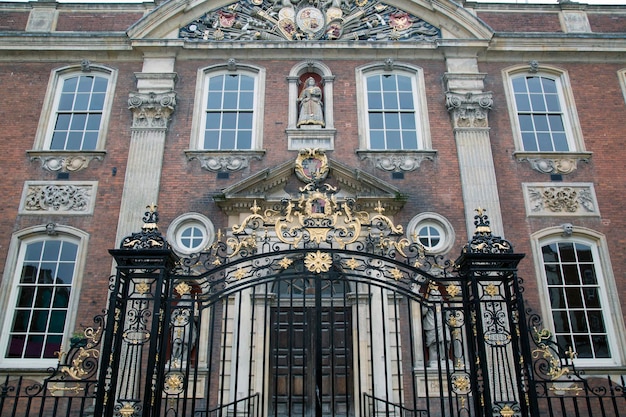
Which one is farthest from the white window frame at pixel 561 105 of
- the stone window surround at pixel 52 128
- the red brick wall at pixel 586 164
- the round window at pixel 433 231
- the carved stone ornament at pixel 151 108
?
the stone window surround at pixel 52 128

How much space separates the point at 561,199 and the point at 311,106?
6.02 metres

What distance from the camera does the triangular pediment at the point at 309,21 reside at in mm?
14352

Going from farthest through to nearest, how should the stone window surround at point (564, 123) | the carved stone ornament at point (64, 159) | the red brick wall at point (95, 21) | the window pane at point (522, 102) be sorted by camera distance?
the red brick wall at point (95, 21)
the window pane at point (522, 102)
the stone window surround at point (564, 123)
the carved stone ornament at point (64, 159)

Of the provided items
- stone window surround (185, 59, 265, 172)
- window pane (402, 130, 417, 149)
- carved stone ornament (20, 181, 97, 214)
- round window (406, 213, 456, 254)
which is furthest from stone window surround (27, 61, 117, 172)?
round window (406, 213, 456, 254)

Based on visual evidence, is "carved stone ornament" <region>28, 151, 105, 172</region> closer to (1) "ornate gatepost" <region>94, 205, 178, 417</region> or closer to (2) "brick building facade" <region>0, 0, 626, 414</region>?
(2) "brick building facade" <region>0, 0, 626, 414</region>

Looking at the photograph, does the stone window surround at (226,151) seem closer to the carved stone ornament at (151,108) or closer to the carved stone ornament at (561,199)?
the carved stone ornament at (151,108)

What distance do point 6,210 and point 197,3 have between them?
6.97 m

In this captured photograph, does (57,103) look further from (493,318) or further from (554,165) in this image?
(554,165)

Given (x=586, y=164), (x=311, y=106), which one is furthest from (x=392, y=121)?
(x=586, y=164)

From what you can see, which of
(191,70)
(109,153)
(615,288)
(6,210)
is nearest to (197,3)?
(191,70)

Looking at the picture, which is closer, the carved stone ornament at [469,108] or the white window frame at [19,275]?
the white window frame at [19,275]

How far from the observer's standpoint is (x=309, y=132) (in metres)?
13.1

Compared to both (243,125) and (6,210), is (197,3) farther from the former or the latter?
(6,210)

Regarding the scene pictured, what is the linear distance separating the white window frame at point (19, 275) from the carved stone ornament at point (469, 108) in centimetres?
867
